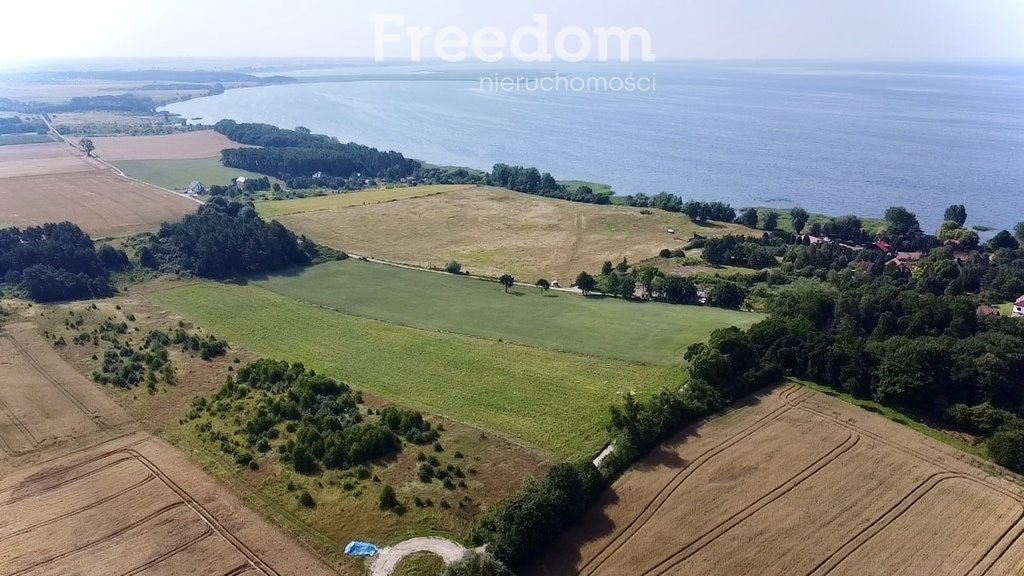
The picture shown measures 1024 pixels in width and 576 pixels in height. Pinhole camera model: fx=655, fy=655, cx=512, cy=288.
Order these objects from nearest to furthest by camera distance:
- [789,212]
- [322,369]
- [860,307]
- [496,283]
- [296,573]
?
[296,573] → [322,369] → [860,307] → [496,283] → [789,212]

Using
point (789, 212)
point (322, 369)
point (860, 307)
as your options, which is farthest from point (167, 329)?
point (789, 212)

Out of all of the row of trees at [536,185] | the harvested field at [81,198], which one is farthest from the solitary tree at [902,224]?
the harvested field at [81,198]

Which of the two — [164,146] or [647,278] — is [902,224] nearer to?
[647,278]

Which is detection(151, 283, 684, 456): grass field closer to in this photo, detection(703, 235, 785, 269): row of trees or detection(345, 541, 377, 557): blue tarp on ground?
detection(345, 541, 377, 557): blue tarp on ground

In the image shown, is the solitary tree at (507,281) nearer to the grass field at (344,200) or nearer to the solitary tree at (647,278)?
the solitary tree at (647,278)

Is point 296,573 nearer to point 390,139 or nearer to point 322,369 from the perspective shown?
point 322,369

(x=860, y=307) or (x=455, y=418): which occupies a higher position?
(x=860, y=307)
